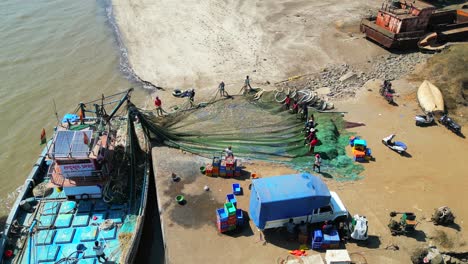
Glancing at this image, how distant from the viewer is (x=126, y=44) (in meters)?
40.0

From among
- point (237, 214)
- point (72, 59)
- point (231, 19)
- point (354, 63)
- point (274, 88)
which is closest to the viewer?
point (237, 214)

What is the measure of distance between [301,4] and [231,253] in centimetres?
3536

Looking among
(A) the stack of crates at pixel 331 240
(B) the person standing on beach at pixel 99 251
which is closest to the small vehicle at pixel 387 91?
(A) the stack of crates at pixel 331 240

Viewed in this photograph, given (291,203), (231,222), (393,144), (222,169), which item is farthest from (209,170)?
(393,144)

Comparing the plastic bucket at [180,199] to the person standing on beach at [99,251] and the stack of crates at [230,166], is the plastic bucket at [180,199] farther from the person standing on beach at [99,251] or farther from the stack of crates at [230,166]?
the person standing on beach at [99,251]

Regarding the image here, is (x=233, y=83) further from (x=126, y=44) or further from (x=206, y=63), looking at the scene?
(x=126, y=44)

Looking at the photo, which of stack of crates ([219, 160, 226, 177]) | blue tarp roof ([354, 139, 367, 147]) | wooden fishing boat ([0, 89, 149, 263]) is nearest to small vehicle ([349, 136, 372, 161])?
blue tarp roof ([354, 139, 367, 147])

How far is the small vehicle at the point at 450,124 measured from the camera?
25000 mm

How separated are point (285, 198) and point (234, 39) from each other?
25.1m

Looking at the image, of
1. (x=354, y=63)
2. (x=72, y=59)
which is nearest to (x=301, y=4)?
(x=354, y=63)

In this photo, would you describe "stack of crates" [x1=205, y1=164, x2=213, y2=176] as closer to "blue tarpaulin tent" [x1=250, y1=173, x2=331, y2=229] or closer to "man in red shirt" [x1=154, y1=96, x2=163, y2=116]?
Answer: "blue tarpaulin tent" [x1=250, y1=173, x2=331, y2=229]

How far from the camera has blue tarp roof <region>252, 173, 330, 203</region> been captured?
17188 mm

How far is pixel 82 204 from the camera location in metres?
19.9

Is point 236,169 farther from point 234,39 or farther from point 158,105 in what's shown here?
point 234,39
